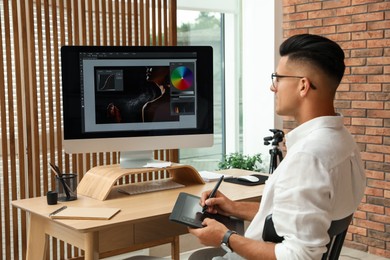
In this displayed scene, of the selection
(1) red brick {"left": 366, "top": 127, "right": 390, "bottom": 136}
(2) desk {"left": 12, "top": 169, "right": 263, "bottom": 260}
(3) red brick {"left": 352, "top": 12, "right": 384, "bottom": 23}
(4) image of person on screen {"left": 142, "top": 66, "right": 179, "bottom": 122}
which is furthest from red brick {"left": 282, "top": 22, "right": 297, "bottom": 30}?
(2) desk {"left": 12, "top": 169, "right": 263, "bottom": 260}

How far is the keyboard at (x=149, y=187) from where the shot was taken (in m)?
2.63

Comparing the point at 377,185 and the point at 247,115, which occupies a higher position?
the point at 247,115

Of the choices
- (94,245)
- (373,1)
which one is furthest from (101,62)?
(373,1)

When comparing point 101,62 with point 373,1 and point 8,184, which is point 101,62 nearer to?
point 8,184

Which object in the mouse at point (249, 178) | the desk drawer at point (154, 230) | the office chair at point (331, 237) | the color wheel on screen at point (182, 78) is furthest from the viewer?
the mouse at point (249, 178)

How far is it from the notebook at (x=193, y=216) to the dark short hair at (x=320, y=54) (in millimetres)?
712

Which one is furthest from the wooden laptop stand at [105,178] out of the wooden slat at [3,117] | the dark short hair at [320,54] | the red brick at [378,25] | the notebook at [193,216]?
the red brick at [378,25]

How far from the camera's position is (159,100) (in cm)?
270

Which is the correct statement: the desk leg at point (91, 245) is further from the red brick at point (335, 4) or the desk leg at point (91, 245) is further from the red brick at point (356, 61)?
the red brick at point (335, 4)

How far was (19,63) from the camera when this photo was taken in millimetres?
3336

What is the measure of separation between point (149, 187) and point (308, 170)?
130cm

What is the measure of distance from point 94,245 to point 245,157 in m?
3.56

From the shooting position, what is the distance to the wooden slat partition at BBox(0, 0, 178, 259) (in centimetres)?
330

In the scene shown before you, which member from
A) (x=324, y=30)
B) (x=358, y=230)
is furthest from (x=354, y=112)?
(x=358, y=230)
